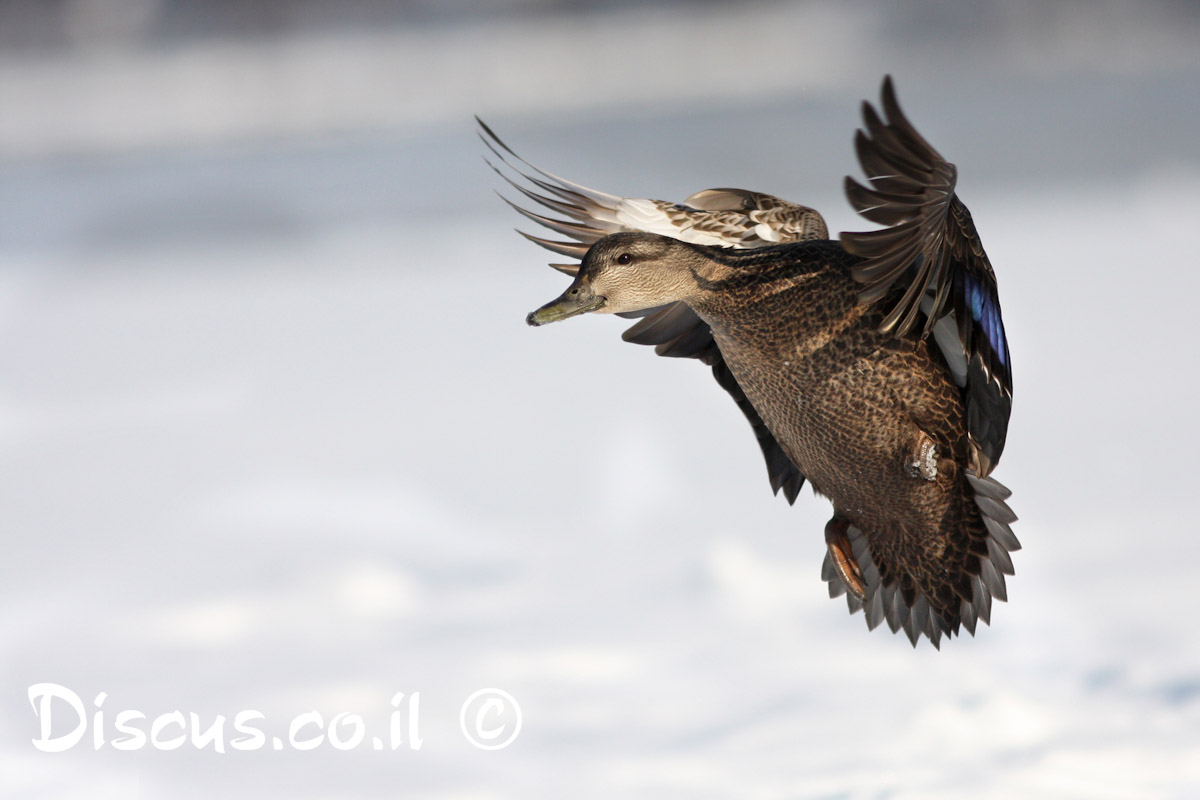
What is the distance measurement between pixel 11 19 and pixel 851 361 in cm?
99

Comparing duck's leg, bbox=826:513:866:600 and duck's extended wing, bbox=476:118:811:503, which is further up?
duck's extended wing, bbox=476:118:811:503

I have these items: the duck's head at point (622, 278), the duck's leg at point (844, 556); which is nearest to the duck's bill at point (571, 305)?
the duck's head at point (622, 278)

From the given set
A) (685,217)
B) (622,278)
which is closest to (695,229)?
(685,217)

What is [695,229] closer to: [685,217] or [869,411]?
[685,217]

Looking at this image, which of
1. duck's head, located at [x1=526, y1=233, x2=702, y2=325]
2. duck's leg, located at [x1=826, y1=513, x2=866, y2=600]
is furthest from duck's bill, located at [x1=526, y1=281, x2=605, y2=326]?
duck's leg, located at [x1=826, y1=513, x2=866, y2=600]

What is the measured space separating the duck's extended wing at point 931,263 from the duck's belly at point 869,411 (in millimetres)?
13

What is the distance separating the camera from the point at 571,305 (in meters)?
0.43

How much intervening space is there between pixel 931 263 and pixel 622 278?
111 mm

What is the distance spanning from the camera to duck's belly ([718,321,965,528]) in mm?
443

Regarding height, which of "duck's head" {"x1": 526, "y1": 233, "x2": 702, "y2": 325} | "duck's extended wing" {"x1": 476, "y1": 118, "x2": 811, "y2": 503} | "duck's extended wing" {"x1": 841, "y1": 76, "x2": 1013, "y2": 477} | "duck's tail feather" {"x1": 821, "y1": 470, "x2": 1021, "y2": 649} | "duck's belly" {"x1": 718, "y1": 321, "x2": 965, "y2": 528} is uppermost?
"duck's extended wing" {"x1": 476, "y1": 118, "x2": 811, "y2": 503}

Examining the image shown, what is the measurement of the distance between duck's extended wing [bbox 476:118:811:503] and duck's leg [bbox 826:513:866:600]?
50mm

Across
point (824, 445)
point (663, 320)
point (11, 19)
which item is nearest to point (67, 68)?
point (11, 19)

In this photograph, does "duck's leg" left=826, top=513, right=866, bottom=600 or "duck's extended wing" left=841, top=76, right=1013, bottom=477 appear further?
"duck's leg" left=826, top=513, right=866, bottom=600

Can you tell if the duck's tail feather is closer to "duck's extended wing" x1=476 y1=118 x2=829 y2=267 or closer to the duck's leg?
the duck's leg
